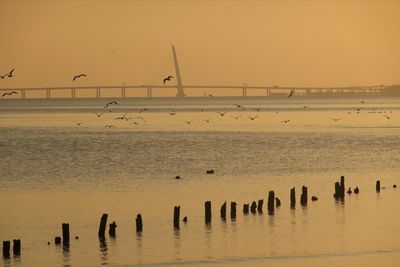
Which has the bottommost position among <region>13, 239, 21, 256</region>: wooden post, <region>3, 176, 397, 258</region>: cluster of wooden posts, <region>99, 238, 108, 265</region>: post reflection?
<region>99, 238, 108, 265</region>: post reflection

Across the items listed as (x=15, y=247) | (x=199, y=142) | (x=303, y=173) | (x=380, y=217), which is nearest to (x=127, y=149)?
(x=199, y=142)

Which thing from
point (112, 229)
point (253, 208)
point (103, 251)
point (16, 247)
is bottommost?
point (103, 251)

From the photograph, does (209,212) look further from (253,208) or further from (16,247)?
(16,247)

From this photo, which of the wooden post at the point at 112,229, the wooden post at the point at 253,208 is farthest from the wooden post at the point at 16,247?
the wooden post at the point at 253,208

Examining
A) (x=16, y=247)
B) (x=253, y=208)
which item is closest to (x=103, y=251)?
(x=16, y=247)

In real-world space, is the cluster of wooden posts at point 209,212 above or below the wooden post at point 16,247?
above

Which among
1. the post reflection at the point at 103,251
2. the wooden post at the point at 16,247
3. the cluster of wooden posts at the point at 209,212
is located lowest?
the post reflection at the point at 103,251

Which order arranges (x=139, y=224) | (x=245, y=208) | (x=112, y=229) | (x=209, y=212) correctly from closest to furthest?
(x=112, y=229), (x=139, y=224), (x=209, y=212), (x=245, y=208)

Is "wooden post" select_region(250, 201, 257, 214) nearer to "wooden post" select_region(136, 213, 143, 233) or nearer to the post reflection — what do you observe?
"wooden post" select_region(136, 213, 143, 233)

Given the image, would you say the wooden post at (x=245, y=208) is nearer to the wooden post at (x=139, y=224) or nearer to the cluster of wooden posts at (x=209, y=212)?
the cluster of wooden posts at (x=209, y=212)

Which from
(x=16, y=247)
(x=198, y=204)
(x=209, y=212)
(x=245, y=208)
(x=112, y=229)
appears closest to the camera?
(x=16, y=247)

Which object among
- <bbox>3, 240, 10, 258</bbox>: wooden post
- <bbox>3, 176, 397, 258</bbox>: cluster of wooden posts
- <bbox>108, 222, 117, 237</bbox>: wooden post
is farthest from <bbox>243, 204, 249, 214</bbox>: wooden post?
<bbox>3, 240, 10, 258</bbox>: wooden post

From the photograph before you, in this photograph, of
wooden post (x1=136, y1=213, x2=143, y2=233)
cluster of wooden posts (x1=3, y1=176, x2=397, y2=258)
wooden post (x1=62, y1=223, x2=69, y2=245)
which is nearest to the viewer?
cluster of wooden posts (x1=3, y1=176, x2=397, y2=258)

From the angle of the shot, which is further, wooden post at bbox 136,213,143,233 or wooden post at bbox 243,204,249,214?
wooden post at bbox 243,204,249,214
